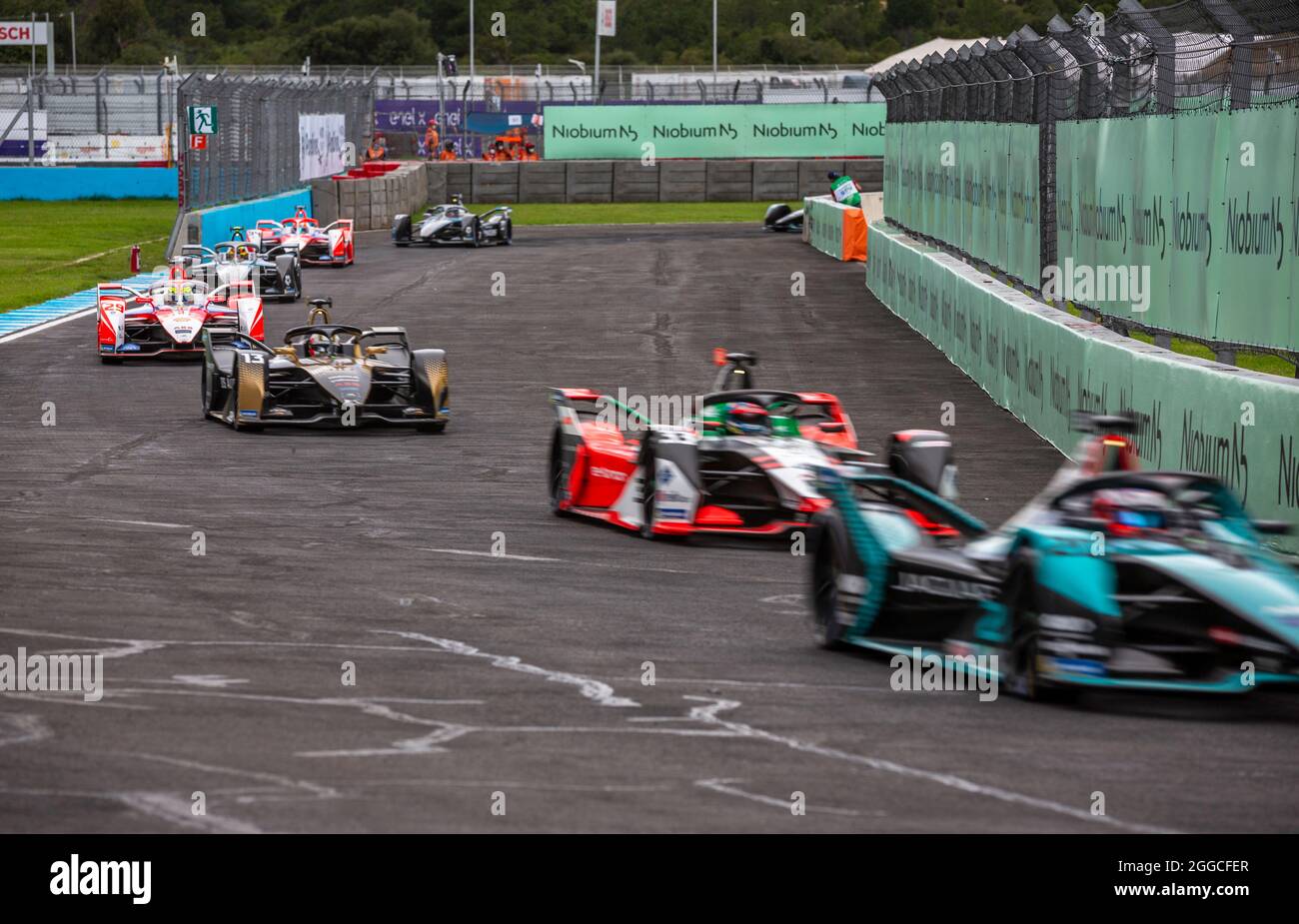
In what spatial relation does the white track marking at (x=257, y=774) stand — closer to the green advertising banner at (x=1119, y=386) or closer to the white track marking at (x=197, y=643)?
the white track marking at (x=197, y=643)

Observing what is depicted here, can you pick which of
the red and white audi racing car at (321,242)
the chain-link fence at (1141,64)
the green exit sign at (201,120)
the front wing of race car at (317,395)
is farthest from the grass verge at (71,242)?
the chain-link fence at (1141,64)

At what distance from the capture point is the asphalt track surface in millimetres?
6191

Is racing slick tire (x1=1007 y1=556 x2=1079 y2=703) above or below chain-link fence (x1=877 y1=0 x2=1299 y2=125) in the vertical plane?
below

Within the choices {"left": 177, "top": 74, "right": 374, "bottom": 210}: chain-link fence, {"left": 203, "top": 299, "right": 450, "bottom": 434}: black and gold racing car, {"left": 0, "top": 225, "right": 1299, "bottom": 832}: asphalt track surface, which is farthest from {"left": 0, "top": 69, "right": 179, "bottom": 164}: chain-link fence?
{"left": 0, "top": 225, "right": 1299, "bottom": 832}: asphalt track surface

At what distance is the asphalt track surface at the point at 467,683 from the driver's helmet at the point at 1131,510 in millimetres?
668

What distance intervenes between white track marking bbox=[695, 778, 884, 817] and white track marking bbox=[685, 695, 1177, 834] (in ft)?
1.50

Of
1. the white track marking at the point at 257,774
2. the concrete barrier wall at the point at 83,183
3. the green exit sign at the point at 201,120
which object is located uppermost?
the green exit sign at the point at 201,120

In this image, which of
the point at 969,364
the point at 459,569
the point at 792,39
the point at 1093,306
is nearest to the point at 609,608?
the point at 459,569

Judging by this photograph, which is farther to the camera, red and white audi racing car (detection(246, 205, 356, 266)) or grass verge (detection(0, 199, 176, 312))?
red and white audi racing car (detection(246, 205, 356, 266))

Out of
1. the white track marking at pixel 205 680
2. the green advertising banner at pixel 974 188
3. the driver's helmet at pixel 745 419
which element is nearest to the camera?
the white track marking at pixel 205 680

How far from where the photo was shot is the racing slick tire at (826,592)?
880 cm

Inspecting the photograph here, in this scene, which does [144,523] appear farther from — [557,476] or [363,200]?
[363,200]

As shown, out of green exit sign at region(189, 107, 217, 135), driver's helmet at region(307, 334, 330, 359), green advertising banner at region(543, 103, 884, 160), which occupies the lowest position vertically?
driver's helmet at region(307, 334, 330, 359)

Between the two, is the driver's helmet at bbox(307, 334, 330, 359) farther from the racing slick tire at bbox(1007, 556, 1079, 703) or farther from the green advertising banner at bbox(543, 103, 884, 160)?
the green advertising banner at bbox(543, 103, 884, 160)
